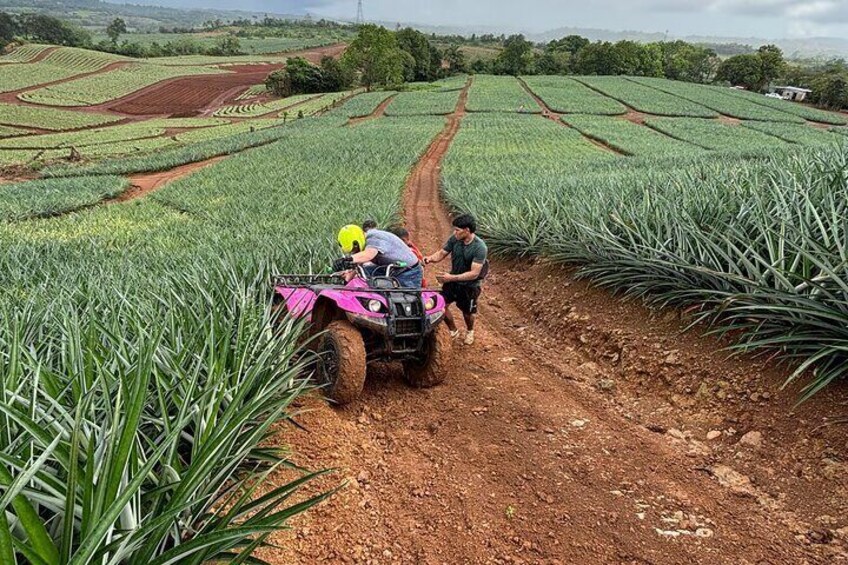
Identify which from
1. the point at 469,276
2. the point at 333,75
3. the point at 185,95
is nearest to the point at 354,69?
the point at 333,75

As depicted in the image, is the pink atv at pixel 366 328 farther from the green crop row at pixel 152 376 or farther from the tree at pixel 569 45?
the tree at pixel 569 45

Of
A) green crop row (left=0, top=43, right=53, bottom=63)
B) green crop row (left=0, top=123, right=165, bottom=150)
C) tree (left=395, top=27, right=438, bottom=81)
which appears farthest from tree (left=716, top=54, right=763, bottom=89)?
green crop row (left=0, top=43, right=53, bottom=63)

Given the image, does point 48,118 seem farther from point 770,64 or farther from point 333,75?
point 770,64

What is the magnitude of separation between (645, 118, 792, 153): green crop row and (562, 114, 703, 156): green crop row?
97 cm

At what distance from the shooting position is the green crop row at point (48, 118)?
1660 inches

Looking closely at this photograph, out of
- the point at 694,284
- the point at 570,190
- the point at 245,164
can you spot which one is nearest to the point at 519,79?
the point at 245,164

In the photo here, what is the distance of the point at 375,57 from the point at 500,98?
2302 cm

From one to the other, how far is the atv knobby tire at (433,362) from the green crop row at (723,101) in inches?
1934

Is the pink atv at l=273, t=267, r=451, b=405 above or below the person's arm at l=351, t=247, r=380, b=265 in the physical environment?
below

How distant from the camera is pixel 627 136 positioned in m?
31.8

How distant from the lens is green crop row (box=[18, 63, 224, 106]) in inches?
2124

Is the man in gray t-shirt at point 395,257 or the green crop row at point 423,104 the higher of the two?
the green crop row at point 423,104

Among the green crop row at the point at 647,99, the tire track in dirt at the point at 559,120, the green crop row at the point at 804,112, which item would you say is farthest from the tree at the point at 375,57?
the green crop row at the point at 804,112

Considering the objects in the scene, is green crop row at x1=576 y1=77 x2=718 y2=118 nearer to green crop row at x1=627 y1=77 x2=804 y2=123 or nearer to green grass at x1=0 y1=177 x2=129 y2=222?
green crop row at x1=627 y1=77 x2=804 y2=123
